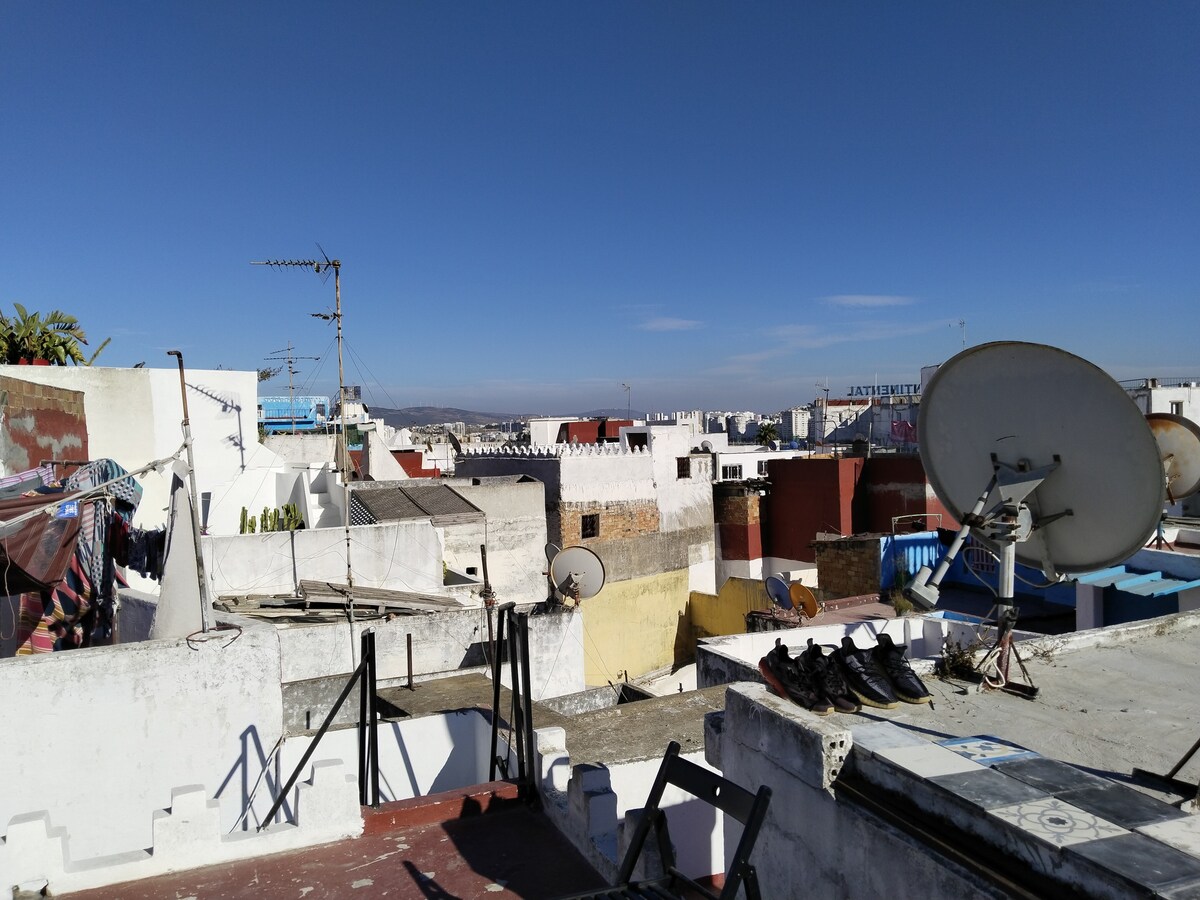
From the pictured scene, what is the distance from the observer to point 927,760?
3768mm

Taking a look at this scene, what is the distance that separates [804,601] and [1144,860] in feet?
41.2

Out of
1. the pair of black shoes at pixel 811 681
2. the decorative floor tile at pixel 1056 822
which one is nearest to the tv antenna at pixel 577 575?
the pair of black shoes at pixel 811 681

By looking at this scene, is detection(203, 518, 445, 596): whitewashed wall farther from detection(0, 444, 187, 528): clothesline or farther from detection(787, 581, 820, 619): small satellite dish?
detection(787, 581, 820, 619): small satellite dish

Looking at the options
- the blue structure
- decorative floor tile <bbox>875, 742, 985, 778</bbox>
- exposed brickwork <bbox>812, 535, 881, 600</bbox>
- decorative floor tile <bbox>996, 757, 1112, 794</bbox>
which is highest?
the blue structure

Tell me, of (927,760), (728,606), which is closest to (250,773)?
(927,760)

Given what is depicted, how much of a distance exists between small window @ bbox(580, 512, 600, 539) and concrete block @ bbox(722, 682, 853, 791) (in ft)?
75.2

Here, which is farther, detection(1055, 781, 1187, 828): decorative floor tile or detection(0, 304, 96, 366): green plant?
detection(0, 304, 96, 366): green plant

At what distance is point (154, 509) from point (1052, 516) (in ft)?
54.7

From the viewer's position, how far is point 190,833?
616 cm

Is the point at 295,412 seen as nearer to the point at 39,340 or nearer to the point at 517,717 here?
the point at 39,340

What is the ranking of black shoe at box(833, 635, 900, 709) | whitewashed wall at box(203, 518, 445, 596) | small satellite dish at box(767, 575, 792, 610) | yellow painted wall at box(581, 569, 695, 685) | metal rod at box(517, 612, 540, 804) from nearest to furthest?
black shoe at box(833, 635, 900, 709) < metal rod at box(517, 612, 540, 804) < whitewashed wall at box(203, 518, 445, 596) < small satellite dish at box(767, 575, 792, 610) < yellow painted wall at box(581, 569, 695, 685)

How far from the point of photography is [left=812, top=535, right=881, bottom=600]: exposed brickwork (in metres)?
20.0

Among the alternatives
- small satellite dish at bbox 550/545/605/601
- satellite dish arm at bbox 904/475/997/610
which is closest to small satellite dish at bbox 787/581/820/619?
small satellite dish at bbox 550/545/605/601

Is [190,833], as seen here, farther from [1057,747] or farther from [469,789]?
[1057,747]
